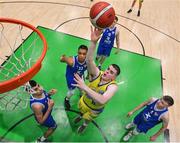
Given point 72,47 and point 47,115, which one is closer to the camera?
point 47,115

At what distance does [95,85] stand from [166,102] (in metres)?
1.05

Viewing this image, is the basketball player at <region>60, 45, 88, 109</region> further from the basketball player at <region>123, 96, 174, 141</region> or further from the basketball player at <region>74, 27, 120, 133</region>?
the basketball player at <region>123, 96, 174, 141</region>

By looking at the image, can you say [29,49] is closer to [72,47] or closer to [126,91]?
[72,47]

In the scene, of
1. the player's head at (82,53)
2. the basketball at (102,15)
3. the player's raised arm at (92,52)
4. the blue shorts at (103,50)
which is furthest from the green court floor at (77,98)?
the basketball at (102,15)

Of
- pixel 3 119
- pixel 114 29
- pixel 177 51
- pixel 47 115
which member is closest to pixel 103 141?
pixel 47 115

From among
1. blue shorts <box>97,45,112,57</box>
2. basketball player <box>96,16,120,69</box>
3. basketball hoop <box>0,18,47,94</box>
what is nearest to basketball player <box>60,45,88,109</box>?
basketball hoop <box>0,18,47,94</box>

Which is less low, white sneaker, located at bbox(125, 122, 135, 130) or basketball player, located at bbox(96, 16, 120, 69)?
basketball player, located at bbox(96, 16, 120, 69)

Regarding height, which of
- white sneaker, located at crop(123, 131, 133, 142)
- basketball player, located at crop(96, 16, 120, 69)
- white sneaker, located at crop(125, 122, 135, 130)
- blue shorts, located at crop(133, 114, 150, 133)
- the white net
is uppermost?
basketball player, located at crop(96, 16, 120, 69)

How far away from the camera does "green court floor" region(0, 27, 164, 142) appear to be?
4.29 m

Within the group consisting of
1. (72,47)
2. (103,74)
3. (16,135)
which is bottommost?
(16,135)

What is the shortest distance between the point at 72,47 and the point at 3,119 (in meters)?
2.45

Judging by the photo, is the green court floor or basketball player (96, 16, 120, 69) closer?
the green court floor

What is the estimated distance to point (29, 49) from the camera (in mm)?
5727

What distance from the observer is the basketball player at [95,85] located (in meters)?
3.11
